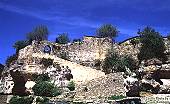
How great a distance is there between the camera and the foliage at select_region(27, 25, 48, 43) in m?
64.4

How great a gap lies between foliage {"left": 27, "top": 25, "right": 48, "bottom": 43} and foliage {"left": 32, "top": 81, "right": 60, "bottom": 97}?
78.8 ft

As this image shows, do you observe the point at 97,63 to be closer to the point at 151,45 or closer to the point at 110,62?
the point at 110,62

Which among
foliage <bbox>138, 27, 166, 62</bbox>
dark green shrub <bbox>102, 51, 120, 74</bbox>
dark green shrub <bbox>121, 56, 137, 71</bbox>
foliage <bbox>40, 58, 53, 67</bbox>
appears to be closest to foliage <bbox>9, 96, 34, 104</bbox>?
foliage <bbox>40, 58, 53, 67</bbox>

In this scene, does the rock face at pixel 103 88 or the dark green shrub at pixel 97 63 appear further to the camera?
the dark green shrub at pixel 97 63

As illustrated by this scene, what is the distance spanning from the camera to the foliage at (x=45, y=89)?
39594 millimetres

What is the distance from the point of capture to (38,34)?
64.6 m

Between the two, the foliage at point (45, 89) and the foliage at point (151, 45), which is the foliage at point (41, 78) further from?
the foliage at point (151, 45)

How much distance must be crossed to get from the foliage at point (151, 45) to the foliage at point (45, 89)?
13.4 metres

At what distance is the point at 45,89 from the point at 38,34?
2609cm

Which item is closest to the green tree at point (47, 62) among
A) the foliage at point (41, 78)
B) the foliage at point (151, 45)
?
the foliage at point (41, 78)

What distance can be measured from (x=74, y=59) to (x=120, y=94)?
22947 mm

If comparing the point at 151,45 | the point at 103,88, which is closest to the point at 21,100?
the point at 103,88

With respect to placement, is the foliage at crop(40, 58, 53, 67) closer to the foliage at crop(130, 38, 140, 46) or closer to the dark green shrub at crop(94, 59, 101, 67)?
the dark green shrub at crop(94, 59, 101, 67)

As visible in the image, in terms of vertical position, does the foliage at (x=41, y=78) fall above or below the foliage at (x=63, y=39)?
below
